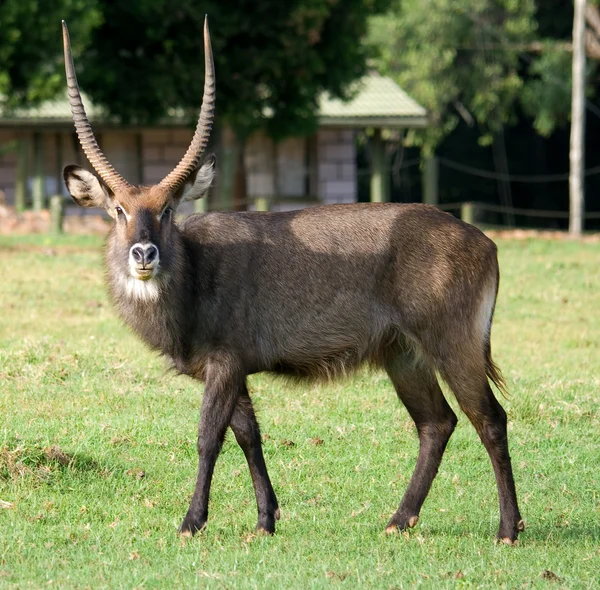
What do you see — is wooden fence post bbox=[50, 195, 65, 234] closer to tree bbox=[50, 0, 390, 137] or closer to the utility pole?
tree bbox=[50, 0, 390, 137]

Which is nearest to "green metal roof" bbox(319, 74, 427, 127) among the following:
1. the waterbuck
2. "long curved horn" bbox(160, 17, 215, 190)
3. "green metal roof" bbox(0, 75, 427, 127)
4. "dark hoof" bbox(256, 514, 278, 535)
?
"green metal roof" bbox(0, 75, 427, 127)

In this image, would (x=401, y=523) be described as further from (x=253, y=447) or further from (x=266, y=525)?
(x=253, y=447)

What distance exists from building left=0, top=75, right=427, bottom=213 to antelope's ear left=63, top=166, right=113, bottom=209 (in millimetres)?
18442

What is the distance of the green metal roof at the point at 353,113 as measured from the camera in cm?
2469

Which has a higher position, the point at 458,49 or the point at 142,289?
the point at 458,49

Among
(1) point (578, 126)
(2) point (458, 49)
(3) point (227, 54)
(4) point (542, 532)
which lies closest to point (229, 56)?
(3) point (227, 54)

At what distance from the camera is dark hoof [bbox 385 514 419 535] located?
624cm

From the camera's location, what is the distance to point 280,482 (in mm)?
7020

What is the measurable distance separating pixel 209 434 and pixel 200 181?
4.52 ft

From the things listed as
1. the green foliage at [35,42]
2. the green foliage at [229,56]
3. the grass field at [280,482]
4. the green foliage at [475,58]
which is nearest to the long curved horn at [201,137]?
the grass field at [280,482]

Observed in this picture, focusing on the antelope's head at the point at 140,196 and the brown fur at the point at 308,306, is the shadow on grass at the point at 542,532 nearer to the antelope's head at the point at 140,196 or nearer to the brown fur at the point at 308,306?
the brown fur at the point at 308,306

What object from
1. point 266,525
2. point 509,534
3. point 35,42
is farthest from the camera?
point 35,42

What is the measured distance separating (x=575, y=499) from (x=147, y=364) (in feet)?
12.7

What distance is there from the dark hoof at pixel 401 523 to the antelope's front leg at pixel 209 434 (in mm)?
996
